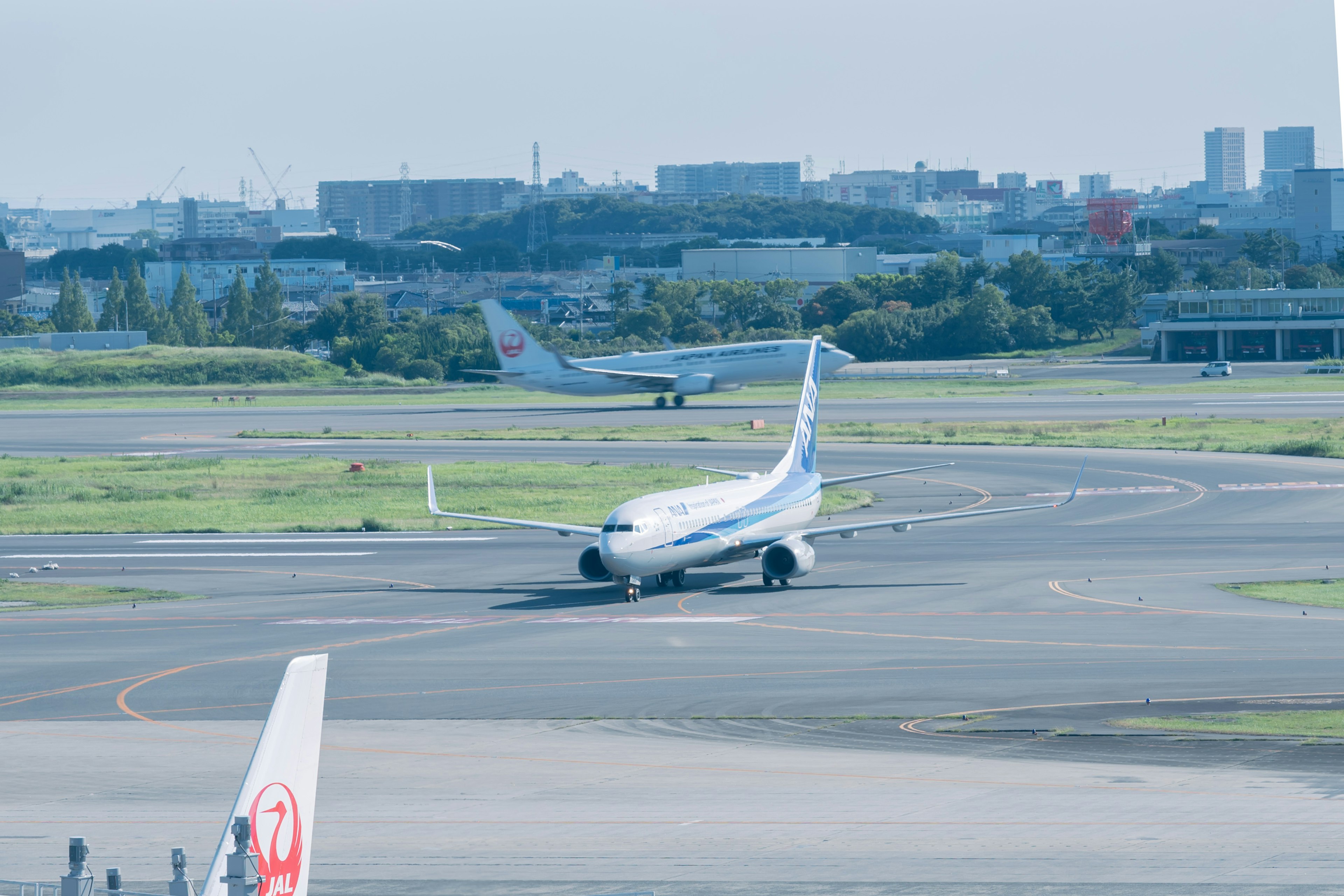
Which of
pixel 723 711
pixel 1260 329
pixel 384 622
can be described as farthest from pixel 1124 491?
pixel 1260 329

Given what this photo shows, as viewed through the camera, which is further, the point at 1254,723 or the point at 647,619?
the point at 647,619

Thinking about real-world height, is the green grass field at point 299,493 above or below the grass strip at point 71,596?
above

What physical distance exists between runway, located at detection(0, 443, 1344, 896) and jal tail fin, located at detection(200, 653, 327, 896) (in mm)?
8301

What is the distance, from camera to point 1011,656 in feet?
115

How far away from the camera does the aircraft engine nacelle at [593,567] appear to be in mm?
44031

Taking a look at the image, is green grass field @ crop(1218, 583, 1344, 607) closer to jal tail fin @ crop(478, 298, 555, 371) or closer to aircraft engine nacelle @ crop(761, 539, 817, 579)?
aircraft engine nacelle @ crop(761, 539, 817, 579)

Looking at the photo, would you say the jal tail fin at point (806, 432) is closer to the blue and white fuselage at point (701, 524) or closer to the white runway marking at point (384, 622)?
the blue and white fuselage at point (701, 524)

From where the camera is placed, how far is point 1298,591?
142ft

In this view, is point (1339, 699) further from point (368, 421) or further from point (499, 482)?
point (368, 421)

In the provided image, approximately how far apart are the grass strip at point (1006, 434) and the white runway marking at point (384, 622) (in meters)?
47.2

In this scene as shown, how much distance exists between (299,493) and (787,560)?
35.2m

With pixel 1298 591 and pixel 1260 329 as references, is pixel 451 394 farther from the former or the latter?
pixel 1298 591

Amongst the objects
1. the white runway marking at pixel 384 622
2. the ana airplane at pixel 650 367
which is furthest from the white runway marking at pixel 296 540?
the ana airplane at pixel 650 367

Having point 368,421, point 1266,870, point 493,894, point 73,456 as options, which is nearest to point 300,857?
point 493,894
